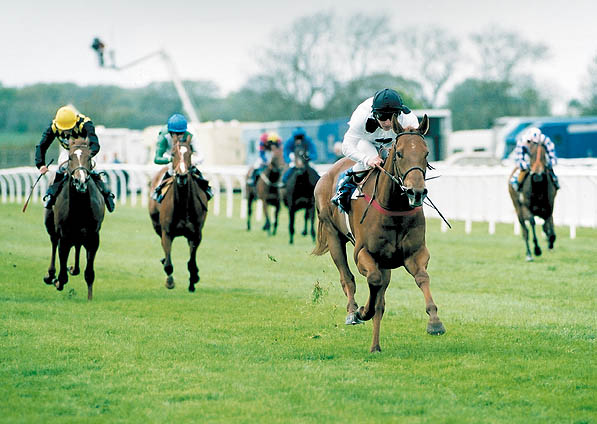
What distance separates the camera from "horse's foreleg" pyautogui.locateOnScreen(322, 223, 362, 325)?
29.5 feet

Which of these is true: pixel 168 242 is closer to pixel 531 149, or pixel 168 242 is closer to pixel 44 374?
pixel 44 374

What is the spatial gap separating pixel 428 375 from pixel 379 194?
1.43m

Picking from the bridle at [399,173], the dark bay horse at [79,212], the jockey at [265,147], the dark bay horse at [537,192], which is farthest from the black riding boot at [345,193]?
the jockey at [265,147]

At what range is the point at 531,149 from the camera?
1617 centimetres

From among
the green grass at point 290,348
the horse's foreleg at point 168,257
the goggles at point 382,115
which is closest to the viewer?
the green grass at point 290,348

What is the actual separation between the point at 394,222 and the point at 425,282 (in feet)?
1.67

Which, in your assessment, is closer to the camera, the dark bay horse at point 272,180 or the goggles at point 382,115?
the goggles at point 382,115

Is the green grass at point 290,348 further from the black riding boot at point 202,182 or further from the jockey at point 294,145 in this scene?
the jockey at point 294,145

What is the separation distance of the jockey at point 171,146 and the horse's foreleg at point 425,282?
508 centimetres

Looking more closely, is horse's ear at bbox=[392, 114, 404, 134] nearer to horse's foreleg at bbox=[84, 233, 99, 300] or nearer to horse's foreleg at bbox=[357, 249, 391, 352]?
horse's foreleg at bbox=[357, 249, 391, 352]

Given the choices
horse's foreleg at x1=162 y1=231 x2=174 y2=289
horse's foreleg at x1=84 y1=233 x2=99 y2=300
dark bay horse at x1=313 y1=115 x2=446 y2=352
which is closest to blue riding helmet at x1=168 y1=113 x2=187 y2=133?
horse's foreleg at x1=162 y1=231 x2=174 y2=289

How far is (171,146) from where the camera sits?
12750 millimetres

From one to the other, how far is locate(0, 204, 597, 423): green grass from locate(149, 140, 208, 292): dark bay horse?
440 mm

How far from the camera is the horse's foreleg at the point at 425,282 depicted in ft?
23.6
